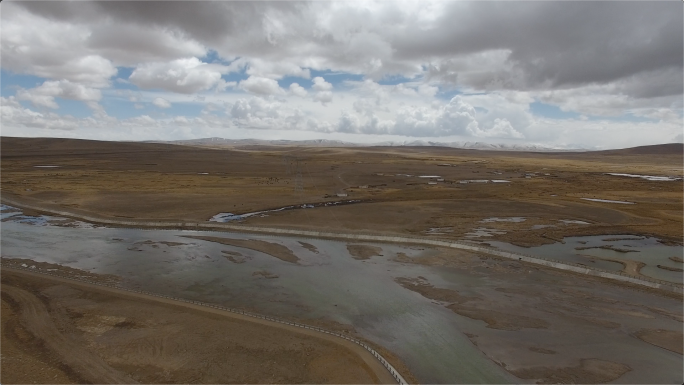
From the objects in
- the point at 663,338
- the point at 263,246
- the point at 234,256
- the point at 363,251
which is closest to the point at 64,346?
the point at 234,256

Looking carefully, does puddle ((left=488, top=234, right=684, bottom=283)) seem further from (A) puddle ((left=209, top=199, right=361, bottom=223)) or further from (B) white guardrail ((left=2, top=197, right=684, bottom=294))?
(A) puddle ((left=209, top=199, right=361, bottom=223))

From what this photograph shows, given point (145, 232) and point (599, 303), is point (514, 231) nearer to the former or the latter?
point (599, 303)

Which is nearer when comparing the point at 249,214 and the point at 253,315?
the point at 253,315

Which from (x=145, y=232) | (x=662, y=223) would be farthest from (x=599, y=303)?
(x=145, y=232)

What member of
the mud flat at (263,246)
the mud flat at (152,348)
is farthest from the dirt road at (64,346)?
the mud flat at (263,246)

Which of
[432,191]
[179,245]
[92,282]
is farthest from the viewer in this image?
[432,191]

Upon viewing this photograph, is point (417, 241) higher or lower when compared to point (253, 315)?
higher

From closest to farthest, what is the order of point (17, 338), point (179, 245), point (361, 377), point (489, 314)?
point (361, 377) < point (17, 338) < point (489, 314) < point (179, 245)

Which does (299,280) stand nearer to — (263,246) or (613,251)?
(263,246)
